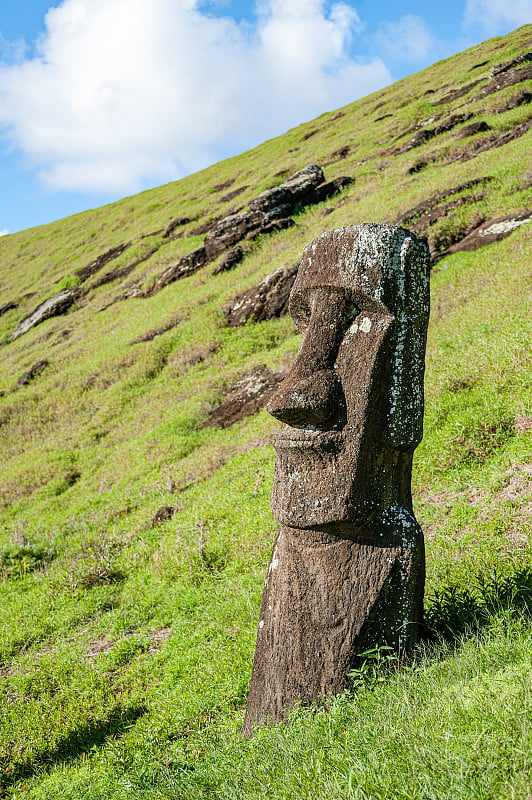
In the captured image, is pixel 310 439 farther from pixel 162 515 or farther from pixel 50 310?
pixel 50 310

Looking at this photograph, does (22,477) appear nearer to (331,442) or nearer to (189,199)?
(331,442)

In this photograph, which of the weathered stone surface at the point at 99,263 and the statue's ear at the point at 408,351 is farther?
the weathered stone surface at the point at 99,263

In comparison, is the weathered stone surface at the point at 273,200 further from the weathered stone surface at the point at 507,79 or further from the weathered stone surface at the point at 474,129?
the weathered stone surface at the point at 507,79

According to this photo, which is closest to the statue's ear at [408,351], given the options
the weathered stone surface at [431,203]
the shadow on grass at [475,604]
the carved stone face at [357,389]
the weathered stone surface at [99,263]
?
the carved stone face at [357,389]

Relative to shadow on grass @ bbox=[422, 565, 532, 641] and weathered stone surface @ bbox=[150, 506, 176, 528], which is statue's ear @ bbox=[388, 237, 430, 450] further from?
weathered stone surface @ bbox=[150, 506, 176, 528]

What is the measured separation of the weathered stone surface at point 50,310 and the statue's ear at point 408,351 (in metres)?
33.5

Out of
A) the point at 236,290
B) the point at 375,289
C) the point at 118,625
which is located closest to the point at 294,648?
the point at 375,289

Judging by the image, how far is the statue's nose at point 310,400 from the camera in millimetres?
3785

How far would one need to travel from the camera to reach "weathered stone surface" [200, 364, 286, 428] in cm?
1397

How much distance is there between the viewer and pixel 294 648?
12.8 ft

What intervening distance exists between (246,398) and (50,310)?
79.8ft

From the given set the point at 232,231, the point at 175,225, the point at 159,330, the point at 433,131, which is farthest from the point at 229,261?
the point at 175,225

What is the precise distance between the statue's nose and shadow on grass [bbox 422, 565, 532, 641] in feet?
5.09

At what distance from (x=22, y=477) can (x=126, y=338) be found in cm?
820
